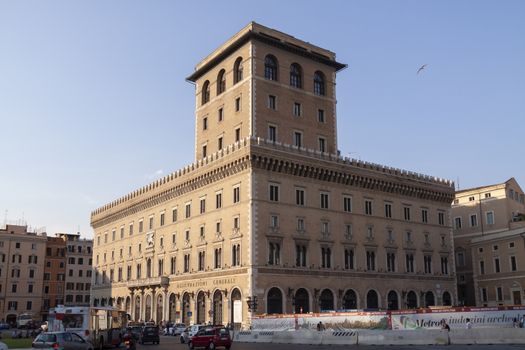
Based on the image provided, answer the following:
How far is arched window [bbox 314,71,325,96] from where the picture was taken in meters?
73.4

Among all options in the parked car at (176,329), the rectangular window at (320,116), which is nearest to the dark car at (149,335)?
the parked car at (176,329)

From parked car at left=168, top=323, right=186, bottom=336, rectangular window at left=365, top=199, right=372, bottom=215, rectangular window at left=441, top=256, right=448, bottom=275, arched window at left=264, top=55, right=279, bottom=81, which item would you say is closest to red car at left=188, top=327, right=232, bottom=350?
parked car at left=168, top=323, right=186, bottom=336

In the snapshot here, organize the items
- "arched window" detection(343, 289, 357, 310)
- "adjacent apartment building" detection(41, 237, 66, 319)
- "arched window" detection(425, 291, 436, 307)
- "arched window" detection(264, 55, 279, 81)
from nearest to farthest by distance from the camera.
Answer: "arched window" detection(343, 289, 357, 310)
"arched window" detection(264, 55, 279, 81)
"arched window" detection(425, 291, 436, 307)
"adjacent apartment building" detection(41, 237, 66, 319)

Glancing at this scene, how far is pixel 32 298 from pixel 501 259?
268 feet

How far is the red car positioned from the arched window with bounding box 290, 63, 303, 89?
37141mm

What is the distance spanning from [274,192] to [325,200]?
22.1 feet

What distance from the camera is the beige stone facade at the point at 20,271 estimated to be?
10944 centimetres

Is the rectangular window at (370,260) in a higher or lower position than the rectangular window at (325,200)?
lower

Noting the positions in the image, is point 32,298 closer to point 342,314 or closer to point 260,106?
point 260,106

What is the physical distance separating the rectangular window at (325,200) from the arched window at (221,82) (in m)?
18.2

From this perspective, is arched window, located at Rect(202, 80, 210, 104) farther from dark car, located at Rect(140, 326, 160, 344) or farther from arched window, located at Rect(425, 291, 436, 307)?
arched window, located at Rect(425, 291, 436, 307)

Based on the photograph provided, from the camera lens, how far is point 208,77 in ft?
250

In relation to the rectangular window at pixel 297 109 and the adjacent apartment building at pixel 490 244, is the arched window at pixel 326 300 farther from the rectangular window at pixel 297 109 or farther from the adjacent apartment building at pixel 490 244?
the adjacent apartment building at pixel 490 244

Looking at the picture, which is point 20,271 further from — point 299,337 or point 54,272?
point 299,337
